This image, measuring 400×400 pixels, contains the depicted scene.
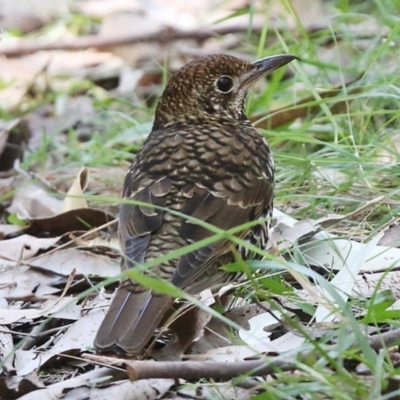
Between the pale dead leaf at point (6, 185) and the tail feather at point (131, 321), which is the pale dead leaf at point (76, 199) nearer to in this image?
the pale dead leaf at point (6, 185)

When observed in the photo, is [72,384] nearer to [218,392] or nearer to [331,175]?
[218,392]

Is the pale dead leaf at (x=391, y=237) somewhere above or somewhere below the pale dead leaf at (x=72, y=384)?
above

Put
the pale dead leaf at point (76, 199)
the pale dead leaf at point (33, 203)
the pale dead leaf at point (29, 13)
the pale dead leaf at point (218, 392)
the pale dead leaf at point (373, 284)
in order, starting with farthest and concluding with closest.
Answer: the pale dead leaf at point (29, 13) < the pale dead leaf at point (33, 203) < the pale dead leaf at point (76, 199) < the pale dead leaf at point (373, 284) < the pale dead leaf at point (218, 392)

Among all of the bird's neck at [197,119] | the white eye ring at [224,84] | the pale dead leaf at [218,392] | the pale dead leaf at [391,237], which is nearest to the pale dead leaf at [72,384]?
the pale dead leaf at [218,392]

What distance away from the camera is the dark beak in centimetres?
452

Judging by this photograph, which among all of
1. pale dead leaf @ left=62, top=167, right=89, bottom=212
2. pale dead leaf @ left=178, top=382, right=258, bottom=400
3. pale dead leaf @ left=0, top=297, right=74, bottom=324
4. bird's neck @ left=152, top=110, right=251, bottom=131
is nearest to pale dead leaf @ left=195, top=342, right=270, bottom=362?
pale dead leaf @ left=178, top=382, right=258, bottom=400

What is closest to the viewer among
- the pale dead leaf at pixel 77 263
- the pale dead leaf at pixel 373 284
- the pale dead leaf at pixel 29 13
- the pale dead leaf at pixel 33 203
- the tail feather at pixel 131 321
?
the tail feather at pixel 131 321

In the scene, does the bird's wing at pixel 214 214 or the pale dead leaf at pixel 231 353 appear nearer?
the pale dead leaf at pixel 231 353

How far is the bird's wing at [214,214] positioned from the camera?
3457mm

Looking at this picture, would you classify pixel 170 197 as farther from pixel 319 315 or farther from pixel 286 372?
pixel 286 372

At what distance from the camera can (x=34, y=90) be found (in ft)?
26.3

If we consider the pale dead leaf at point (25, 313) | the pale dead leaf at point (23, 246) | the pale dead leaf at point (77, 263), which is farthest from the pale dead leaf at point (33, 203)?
the pale dead leaf at point (25, 313)

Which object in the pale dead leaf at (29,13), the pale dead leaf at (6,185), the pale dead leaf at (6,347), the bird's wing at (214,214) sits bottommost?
the pale dead leaf at (29,13)

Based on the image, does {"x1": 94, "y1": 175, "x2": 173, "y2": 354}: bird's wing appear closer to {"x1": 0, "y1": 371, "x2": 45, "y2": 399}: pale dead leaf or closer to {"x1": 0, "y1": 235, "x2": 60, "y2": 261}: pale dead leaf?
{"x1": 0, "y1": 371, "x2": 45, "y2": 399}: pale dead leaf
